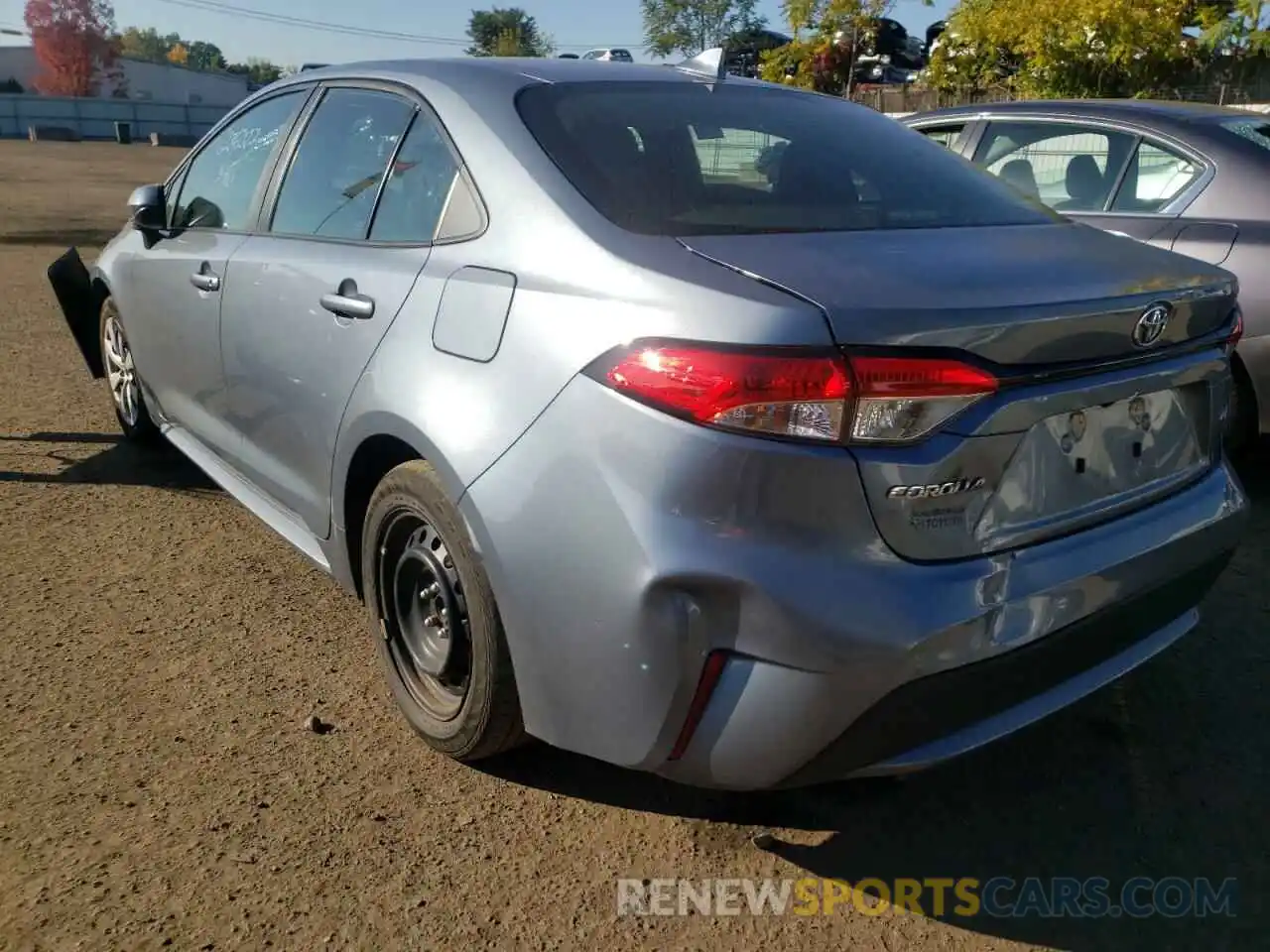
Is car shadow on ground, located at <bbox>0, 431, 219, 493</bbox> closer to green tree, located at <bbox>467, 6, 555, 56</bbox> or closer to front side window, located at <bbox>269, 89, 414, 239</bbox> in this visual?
front side window, located at <bbox>269, 89, 414, 239</bbox>

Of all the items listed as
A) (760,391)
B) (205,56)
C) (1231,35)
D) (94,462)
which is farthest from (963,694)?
(205,56)

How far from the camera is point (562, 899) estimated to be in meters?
2.17

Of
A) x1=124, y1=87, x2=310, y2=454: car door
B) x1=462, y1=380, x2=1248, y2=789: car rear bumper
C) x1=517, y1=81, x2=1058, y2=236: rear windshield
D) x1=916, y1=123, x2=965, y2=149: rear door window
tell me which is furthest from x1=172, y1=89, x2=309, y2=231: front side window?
x1=916, y1=123, x2=965, y2=149: rear door window

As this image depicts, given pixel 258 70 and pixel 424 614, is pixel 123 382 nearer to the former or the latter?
pixel 424 614

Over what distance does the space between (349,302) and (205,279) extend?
111 cm

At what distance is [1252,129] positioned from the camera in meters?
4.64

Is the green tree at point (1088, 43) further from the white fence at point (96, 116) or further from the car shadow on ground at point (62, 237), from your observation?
the white fence at point (96, 116)

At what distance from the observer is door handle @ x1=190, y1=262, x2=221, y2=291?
341 centimetres

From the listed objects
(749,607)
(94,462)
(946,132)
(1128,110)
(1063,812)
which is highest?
(1128,110)

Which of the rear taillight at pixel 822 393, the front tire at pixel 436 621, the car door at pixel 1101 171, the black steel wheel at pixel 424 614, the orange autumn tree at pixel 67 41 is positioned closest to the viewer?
the rear taillight at pixel 822 393

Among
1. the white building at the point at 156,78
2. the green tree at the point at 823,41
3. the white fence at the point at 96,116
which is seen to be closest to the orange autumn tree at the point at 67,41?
the white building at the point at 156,78

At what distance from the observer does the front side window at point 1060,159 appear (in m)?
4.82

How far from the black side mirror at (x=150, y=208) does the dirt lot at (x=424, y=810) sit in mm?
1411

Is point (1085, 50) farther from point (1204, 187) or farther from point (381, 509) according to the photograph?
point (381, 509)
